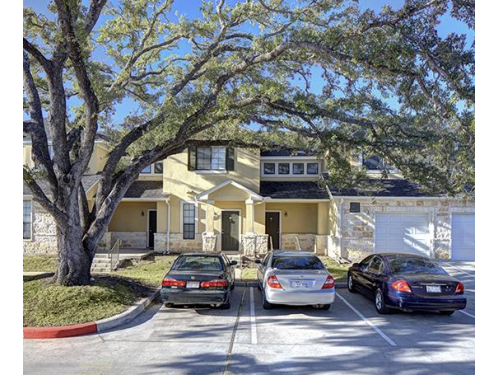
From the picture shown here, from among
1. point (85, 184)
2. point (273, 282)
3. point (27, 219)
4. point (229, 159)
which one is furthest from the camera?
point (229, 159)

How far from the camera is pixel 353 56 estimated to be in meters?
7.97

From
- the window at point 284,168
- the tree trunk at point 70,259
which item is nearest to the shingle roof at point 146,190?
the window at point 284,168

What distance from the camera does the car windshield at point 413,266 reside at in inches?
366

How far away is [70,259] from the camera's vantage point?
9.47 meters

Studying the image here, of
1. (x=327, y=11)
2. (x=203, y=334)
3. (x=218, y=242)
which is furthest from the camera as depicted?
(x=218, y=242)

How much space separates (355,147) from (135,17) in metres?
7.44

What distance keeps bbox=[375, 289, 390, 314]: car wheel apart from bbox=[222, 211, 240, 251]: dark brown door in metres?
10.7

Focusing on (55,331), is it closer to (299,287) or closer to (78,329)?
(78,329)

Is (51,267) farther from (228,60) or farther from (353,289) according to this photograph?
(353,289)

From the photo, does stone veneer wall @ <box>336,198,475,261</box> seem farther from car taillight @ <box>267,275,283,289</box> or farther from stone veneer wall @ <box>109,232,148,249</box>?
stone veneer wall @ <box>109,232,148,249</box>

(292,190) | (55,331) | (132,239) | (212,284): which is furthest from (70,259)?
(292,190)

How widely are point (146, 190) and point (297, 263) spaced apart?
12662 mm

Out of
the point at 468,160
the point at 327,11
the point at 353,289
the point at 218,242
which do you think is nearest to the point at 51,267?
the point at 218,242

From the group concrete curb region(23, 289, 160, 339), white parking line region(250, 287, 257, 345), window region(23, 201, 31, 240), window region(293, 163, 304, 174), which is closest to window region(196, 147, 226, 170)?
window region(293, 163, 304, 174)
